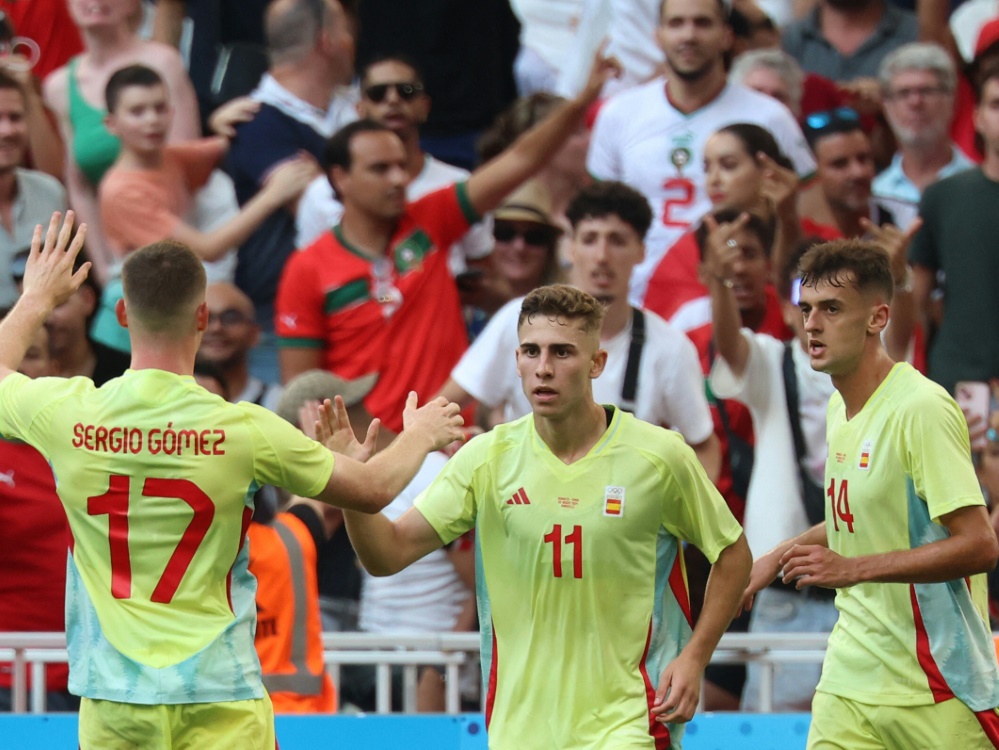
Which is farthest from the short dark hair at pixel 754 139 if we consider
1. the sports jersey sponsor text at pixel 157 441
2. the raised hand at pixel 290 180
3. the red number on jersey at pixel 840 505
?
the sports jersey sponsor text at pixel 157 441

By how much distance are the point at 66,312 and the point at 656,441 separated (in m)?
3.51

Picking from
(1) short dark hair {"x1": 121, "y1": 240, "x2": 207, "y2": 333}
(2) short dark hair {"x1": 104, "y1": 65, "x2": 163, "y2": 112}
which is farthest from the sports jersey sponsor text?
(2) short dark hair {"x1": 104, "y1": 65, "x2": 163, "y2": 112}

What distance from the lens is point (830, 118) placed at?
9.83 meters

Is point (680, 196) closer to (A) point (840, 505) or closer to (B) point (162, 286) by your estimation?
(A) point (840, 505)

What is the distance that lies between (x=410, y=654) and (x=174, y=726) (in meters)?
1.85

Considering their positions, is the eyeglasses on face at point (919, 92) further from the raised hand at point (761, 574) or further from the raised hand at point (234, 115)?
the raised hand at point (761, 574)

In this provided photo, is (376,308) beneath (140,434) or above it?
above

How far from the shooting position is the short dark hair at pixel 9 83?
31.2 ft

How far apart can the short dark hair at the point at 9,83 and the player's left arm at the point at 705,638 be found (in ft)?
17.7

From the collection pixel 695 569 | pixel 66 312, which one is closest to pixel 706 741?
pixel 695 569

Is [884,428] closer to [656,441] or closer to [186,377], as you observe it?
[656,441]

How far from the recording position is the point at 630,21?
445 inches

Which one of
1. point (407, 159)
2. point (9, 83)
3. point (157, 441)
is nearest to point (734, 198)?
point (407, 159)

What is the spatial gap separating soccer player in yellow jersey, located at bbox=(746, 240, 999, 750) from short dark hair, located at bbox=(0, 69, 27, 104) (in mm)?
5145
